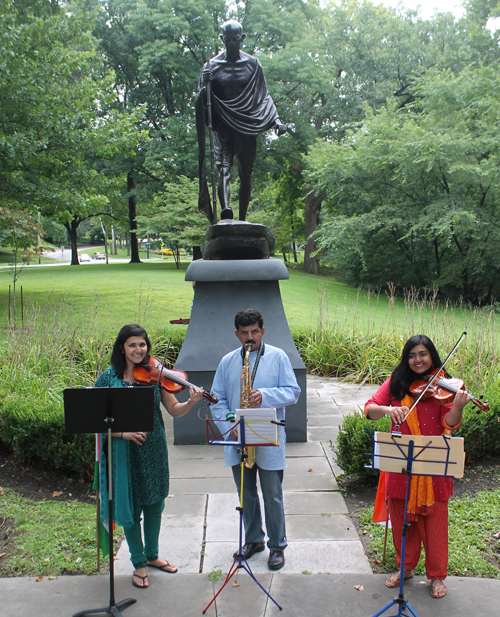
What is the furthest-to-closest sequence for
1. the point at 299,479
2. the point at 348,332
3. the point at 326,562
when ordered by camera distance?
the point at 348,332, the point at 299,479, the point at 326,562

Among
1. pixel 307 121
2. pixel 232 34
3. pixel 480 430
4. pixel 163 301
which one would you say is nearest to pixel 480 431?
pixel 480 430

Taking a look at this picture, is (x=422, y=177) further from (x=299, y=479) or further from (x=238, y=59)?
(x=299, y=479)

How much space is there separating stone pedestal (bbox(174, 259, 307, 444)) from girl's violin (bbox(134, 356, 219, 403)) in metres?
2.51

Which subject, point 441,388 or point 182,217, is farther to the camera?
point 182,217

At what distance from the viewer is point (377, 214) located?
2125cm

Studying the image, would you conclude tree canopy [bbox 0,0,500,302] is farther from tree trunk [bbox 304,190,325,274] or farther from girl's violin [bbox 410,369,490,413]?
girl's violin [bbox 410,369,490,413]

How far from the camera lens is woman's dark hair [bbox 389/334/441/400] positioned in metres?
3.22

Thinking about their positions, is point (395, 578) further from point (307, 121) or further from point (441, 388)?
point (307, 121)

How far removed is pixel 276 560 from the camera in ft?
11.5

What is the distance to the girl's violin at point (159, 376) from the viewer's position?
3.27 meters

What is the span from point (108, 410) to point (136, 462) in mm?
553

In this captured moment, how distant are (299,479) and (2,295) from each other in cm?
1592

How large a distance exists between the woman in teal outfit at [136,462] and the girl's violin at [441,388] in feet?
4.71

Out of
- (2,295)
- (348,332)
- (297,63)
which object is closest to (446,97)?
(297,63)
